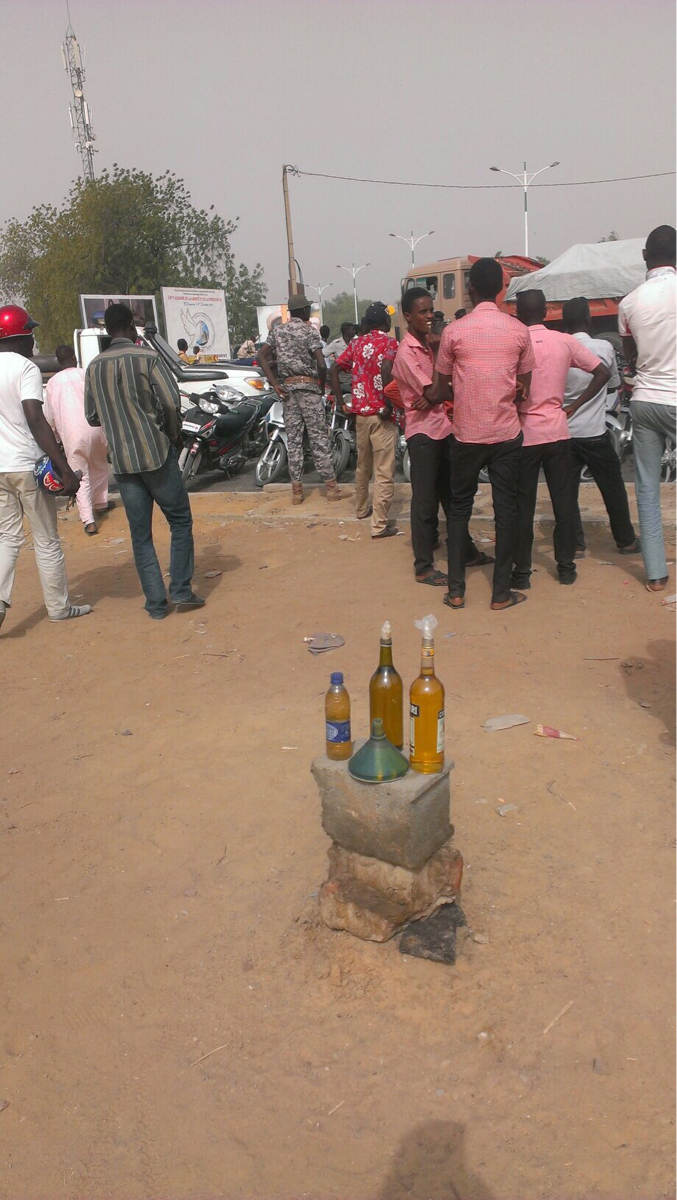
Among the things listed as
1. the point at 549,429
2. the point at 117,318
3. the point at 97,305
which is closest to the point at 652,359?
the point at 549,429

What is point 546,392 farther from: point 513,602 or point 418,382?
point 513,602

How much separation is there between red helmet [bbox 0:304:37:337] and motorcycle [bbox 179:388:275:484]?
465cm

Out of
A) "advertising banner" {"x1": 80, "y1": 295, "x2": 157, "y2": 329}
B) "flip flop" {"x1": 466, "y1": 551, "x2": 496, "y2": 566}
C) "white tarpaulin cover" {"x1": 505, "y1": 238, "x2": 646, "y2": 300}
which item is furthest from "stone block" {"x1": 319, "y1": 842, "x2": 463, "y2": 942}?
"advertising banner" {"x1": 80, "y1": 295, "x2": 157, "y2": 329}

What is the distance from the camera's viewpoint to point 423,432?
19.5 feet

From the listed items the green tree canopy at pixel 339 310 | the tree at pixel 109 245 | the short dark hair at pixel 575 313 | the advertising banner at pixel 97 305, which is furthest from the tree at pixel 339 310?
the short dark hair at pixel 575 313

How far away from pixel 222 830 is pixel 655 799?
1.71m

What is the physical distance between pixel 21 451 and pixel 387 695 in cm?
368

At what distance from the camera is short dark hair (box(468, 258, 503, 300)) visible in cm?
493

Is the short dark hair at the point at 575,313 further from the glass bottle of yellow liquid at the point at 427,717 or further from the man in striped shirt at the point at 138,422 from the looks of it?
the glass bottle of yellow liquid at the point at 427,717

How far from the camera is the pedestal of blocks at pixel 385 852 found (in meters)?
2.61

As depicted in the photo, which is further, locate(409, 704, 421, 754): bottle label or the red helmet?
the red helmet

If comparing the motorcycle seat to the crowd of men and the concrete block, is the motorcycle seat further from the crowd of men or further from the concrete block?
the concrete block

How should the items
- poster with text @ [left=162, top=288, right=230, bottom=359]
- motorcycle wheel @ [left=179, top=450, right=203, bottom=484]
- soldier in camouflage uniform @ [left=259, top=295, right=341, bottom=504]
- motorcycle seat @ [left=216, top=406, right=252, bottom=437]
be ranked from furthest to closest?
poster with text @ [left=162, top=288, right=230, bottom=359] < motorcycle seat @ [left=216, top=406, right=252, bottom=437] < motorcycle wheel @ [left=179, top=450, right=203, bottom=484] < soldier in camouflage uniform @ [left=259, top=295, right=341, bottom=504]

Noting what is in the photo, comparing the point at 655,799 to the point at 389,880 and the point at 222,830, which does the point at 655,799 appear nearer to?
the point at 389,880
